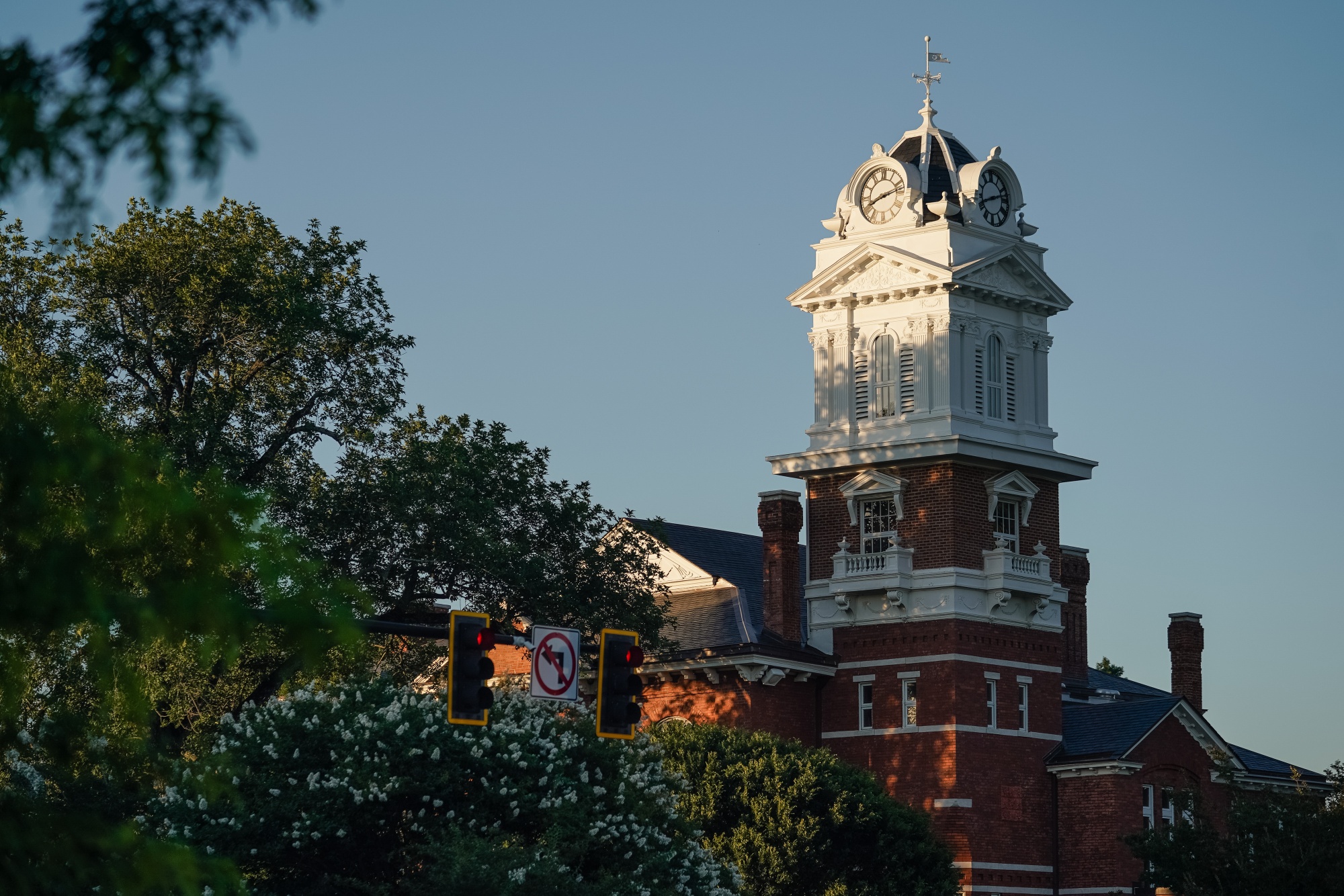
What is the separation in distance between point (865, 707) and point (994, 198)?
14.2 m

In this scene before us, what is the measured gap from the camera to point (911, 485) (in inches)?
1982

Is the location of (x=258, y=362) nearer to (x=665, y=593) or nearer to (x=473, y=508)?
(x=473, y=508)

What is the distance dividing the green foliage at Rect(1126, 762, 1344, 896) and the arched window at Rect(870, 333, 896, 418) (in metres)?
13.7

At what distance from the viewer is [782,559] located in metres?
51.3

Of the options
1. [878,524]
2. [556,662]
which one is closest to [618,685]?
[556,662]

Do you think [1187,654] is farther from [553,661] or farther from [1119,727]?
[553,661]

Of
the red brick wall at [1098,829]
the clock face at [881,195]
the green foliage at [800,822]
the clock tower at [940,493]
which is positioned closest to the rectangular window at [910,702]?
the clock tower at [940,493]

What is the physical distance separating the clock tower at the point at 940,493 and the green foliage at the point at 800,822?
4457 mm

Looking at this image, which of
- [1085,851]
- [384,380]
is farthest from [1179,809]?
[384,380]

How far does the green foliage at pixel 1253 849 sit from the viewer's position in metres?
37.9

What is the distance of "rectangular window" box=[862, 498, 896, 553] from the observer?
50719mm

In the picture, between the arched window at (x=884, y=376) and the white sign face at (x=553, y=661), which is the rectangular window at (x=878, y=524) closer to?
the arched window at (x=884, y=376)

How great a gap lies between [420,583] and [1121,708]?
1926cm

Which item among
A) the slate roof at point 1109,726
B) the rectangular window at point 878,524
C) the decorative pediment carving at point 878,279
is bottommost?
the slate roof at point 1109,726
